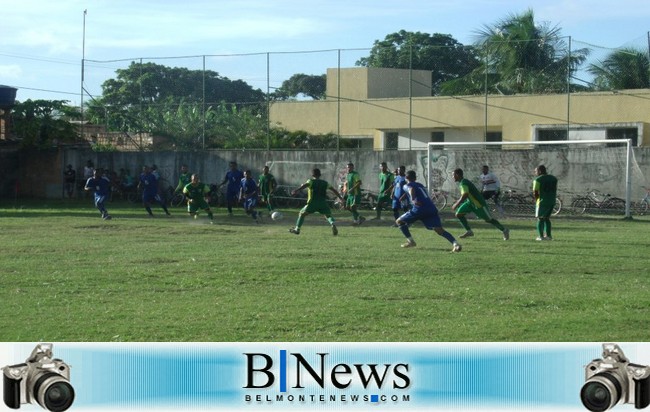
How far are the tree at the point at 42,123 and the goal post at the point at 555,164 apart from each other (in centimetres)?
1551

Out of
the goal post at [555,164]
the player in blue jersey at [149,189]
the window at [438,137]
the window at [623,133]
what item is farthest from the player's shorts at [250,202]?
the window at [438,137]

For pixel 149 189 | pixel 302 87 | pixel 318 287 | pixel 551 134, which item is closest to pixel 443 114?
pixel 551 134

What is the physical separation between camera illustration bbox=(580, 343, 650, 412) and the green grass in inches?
133

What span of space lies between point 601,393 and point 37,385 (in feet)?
12.5

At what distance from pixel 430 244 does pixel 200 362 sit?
14514 millimetres

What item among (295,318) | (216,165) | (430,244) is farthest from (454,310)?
(216,165)

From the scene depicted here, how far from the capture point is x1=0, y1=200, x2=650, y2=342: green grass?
11305mm

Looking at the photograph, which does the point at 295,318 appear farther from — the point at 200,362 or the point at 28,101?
the point at 28,101

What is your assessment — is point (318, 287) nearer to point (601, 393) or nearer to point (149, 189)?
point (601, 393)

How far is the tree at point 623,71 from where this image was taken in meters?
37.4

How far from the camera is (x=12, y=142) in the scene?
141ft

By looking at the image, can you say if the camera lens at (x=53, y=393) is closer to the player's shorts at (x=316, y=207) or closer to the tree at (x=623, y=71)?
the player's shorts at (x=316, y=207)

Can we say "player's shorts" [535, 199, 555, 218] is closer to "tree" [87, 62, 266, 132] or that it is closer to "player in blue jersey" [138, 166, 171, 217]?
"player in blue jersey" [138, 166, 171, 217]

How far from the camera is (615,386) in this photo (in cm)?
723
